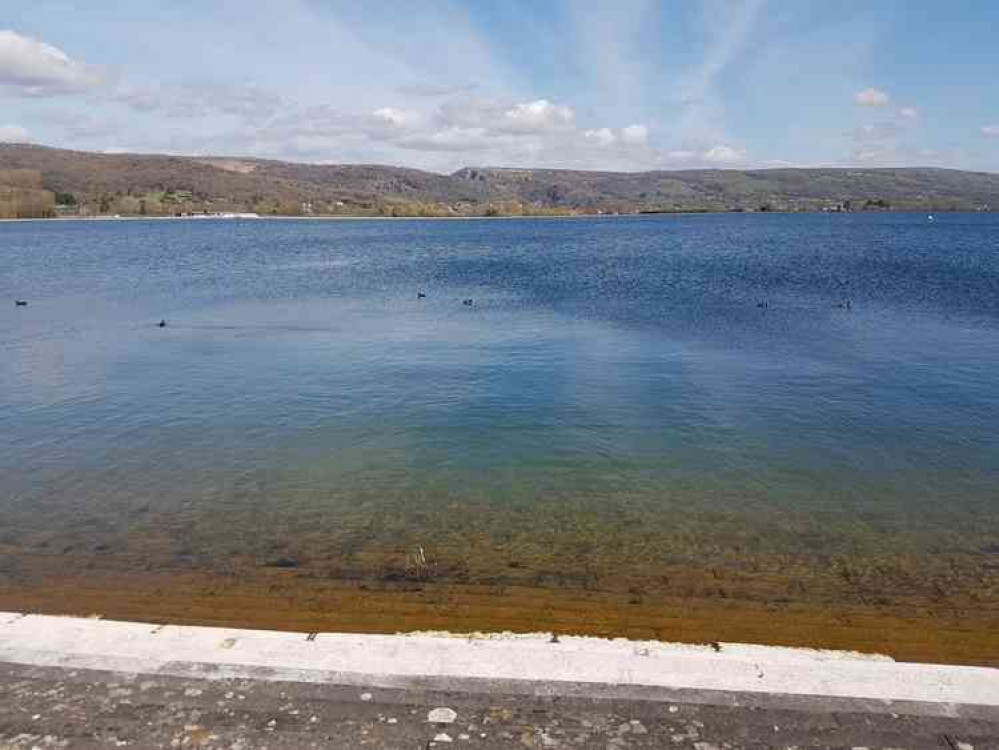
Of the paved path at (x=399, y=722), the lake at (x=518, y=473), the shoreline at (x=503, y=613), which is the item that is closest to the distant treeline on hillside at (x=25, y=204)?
the lake at (x=518, y=473)

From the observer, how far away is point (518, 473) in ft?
50.1

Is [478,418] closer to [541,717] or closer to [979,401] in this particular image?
[541,717]

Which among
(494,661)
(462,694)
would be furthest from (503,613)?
(462,694)

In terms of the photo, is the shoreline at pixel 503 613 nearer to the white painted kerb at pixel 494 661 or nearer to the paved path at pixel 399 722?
the white painted kerb at pixel 494 661

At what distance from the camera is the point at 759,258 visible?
235 feet

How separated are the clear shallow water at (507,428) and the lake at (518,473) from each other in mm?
97

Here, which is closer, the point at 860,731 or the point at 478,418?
the point at 860,731

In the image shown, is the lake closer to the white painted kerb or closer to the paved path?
the white painted kerb

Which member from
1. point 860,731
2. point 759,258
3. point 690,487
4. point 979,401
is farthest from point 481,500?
point 759,258

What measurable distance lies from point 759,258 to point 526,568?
6794 cm

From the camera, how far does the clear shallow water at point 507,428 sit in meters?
12.6

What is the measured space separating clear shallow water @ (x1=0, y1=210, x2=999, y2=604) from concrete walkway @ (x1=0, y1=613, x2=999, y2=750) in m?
4.02

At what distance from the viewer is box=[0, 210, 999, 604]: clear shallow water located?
12.6 meters

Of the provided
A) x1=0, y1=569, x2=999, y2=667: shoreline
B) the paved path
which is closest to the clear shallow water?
x1=0, y1=569, x2=999, y2=667: shoreline
